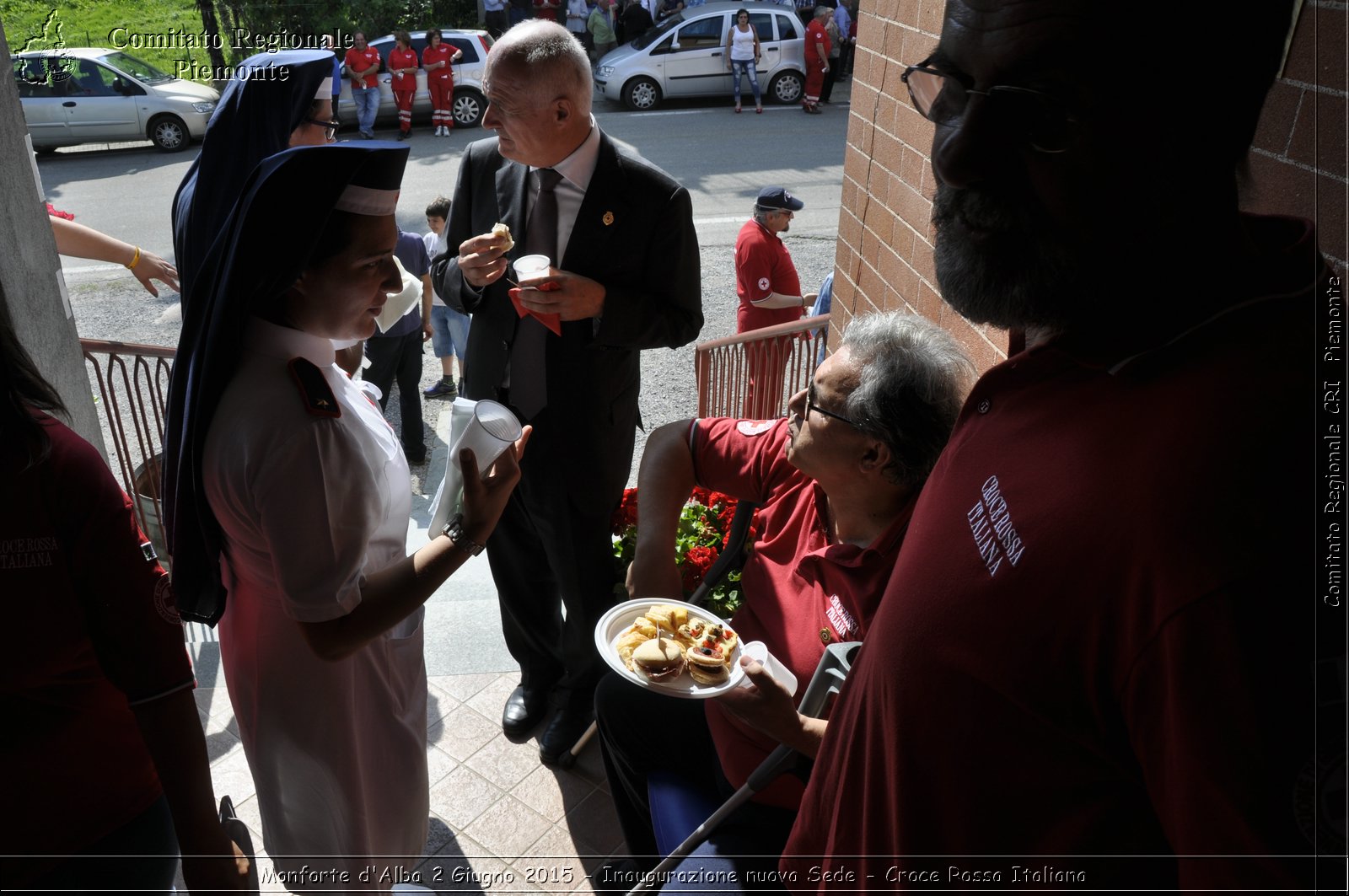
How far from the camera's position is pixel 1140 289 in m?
1.11

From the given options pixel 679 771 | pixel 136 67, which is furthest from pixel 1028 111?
pixel 136 67

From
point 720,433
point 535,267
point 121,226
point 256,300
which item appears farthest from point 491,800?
point 121,226

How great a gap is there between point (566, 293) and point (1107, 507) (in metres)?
2.27

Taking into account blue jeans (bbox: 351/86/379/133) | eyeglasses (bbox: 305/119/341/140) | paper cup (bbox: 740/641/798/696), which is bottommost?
blue jeans (bbox: 351/86/379/133)

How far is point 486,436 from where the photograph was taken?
2.08m

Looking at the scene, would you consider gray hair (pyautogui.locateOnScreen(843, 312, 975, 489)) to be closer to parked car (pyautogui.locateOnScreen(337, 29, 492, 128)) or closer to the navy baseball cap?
the navy baseball cap

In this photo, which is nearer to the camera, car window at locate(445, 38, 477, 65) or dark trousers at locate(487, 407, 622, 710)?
dark trousers at locate(487, 407, 622, 710)

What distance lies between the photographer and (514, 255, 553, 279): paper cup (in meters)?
2.99

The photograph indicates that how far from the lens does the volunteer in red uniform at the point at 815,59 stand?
16859mm

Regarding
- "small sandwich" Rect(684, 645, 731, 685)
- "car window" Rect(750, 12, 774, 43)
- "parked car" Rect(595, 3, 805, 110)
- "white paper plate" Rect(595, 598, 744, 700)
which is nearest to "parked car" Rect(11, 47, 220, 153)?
"parked car" Rect(595, 3, 805, 110)

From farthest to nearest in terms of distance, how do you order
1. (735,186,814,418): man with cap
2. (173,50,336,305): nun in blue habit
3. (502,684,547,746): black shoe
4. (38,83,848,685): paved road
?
(735,186,814,418): man with cap, (38,83,848,685): paved road, (502,684,547,746): black shoe, (173,50,336,305): nun in blue habit

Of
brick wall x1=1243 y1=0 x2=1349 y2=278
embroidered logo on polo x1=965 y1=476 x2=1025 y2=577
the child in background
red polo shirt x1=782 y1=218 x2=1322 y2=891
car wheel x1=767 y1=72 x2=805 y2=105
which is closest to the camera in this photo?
red polo shirt x1=782 y1=218 x2=1322 y2=891

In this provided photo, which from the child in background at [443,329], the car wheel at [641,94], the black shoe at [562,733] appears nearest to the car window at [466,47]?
the car wheel at [641,94]

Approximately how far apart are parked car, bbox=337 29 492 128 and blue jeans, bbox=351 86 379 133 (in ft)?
0.44
